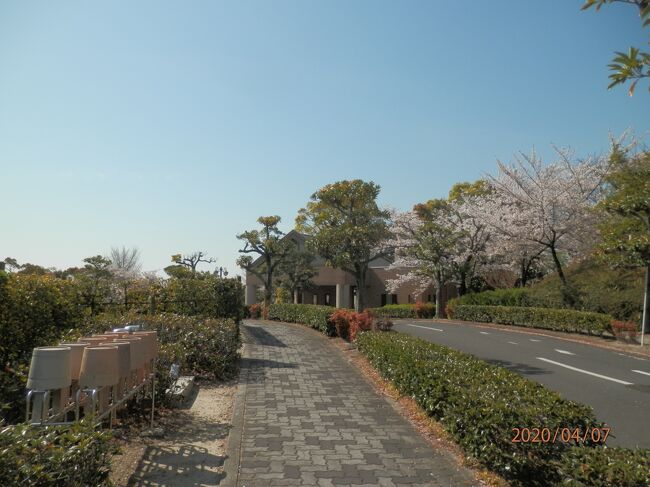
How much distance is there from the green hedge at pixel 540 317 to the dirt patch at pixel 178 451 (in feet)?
53.6

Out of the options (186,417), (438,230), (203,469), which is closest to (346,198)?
(438,230)

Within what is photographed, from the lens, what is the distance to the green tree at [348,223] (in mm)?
21938

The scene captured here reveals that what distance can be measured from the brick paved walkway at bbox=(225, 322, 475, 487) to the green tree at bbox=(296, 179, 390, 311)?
11.3 m

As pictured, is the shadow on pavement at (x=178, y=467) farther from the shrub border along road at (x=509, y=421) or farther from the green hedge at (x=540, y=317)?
the green hedge at (x=540, y=317)

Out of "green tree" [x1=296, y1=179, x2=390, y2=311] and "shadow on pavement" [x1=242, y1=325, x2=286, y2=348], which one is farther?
"green tree" [x1=296, y1=179, x2=390, y2=311]

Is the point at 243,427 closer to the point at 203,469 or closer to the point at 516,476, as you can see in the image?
the point at 203,469

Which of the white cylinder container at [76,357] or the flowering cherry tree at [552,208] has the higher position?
the flowering cherry tree at [552,208]

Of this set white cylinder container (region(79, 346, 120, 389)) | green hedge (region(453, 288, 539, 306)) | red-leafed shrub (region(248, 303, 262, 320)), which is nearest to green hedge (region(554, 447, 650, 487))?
white cylinder container (region(79, 346, 120, 389))

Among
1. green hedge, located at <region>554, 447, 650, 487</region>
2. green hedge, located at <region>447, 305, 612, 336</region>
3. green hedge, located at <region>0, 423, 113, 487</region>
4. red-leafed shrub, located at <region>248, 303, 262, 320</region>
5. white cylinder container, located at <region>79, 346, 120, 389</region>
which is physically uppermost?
red-leafed shrub, located at <region>248, 303, 262, 320</region>

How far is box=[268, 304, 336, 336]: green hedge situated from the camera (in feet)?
64.6

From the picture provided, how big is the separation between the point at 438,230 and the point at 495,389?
89.5 ft

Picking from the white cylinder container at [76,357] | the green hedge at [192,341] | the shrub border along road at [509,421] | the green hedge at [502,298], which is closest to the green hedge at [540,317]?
the green hedge at [502,298]
